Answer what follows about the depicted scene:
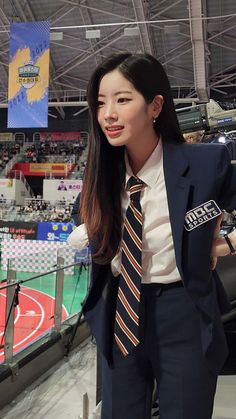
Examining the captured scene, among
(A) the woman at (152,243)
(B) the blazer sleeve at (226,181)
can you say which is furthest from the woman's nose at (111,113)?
(B) the blazer sleeve at (226,181)

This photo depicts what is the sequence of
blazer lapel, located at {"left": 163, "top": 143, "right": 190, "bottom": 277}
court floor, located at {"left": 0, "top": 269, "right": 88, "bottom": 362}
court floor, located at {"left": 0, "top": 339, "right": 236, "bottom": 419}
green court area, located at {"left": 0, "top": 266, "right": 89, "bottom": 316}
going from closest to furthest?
blazer lapel, located at {"left": 163, "top": 143, "right": 190, "bottom": 277} < court floor, located at {"left": 0, "top": 339, "right": 236, "bottom": 419} < court floor, located at {"left": 0, "top": 269, "right": 88, "bottom": 362} < green court area, located at {"left": 0, "top": 266, "right": 89, "bottom": 316}

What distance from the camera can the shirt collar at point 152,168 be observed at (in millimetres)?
1142

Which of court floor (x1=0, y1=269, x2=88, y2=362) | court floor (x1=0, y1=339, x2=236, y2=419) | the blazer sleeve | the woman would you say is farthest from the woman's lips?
court floor (x1=0, y1=269, x2=88, y2=362)

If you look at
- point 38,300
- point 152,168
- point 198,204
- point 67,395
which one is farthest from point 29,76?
point 198,204

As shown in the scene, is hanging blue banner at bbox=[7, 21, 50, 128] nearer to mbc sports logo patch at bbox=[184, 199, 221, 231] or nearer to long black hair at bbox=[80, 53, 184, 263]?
long black hair at bbox=[80, 53, 184, 263]

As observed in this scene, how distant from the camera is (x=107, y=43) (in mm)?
15984

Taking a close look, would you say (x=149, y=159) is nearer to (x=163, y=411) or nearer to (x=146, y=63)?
(x=146, y=63)

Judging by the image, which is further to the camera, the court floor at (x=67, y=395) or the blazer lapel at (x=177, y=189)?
the court floor at (x=67, y=395)

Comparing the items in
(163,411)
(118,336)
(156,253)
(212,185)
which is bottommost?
(163,411)

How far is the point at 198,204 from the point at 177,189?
Result: 6cm

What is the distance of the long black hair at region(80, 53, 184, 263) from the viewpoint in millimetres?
1123

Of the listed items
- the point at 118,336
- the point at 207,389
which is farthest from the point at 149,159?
the point at 207,389

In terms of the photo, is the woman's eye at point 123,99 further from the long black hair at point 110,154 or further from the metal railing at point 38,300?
the metal railing at point 38,300

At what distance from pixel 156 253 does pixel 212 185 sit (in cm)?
22
